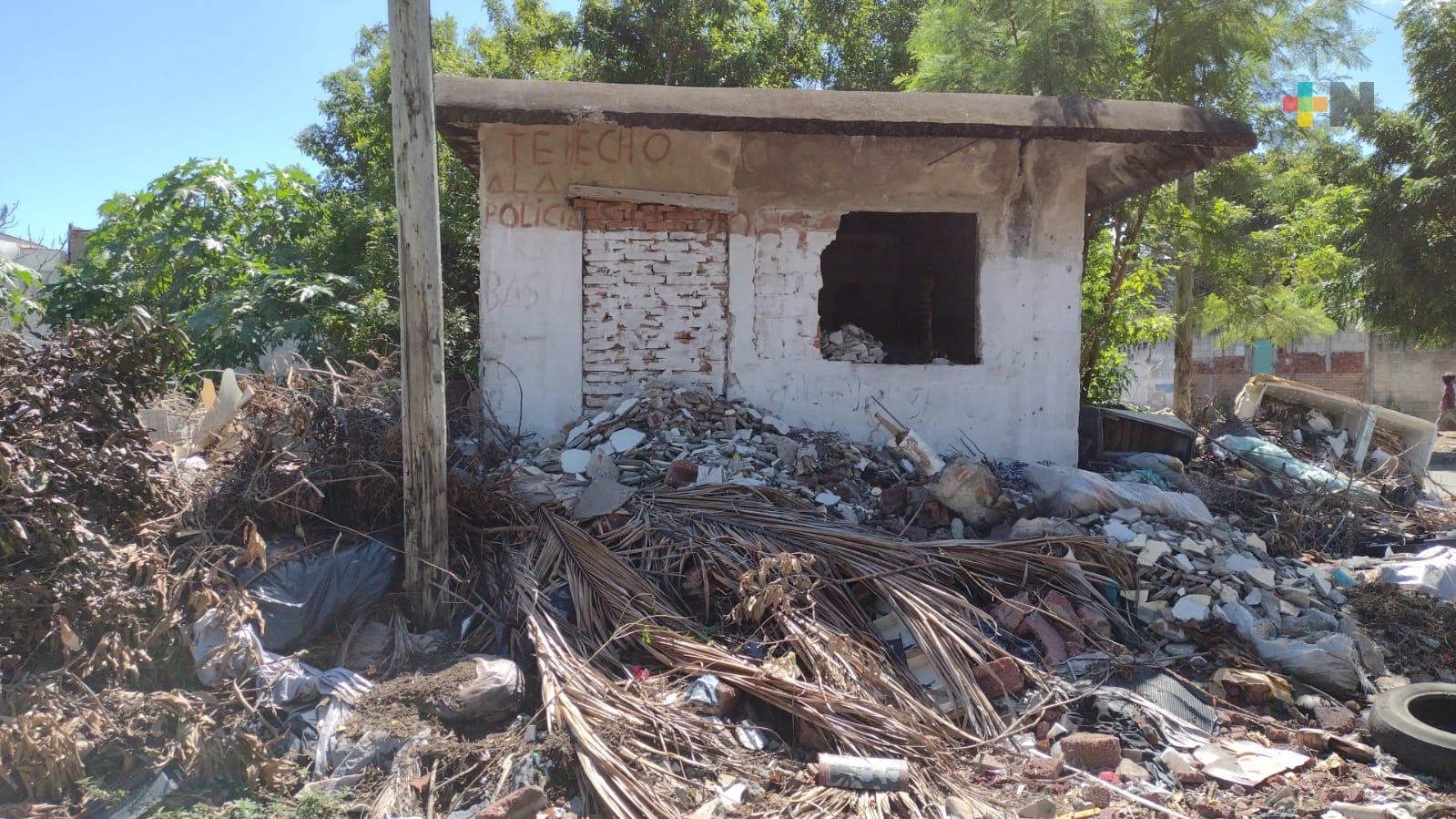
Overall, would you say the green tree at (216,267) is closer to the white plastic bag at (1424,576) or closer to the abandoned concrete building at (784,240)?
the abandoned concrete building at (784,240)

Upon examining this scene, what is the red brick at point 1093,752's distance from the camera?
12.4 feet

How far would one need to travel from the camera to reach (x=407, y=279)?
4.22 m

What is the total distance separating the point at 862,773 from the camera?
3.53m

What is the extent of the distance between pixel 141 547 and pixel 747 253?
429 centimetres

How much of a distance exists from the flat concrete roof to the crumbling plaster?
481 millimetres

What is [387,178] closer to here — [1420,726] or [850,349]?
[850,349]

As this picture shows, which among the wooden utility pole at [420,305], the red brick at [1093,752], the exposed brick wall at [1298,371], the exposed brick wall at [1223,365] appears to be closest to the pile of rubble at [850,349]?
the wooden utility pole at [420,305]

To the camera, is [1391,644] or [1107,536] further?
[1107,536]

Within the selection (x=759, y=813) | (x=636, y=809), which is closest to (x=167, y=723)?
(x=636, y=809)

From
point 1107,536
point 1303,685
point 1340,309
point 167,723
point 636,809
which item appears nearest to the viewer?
point 636,809

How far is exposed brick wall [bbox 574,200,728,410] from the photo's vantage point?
666 centimetres

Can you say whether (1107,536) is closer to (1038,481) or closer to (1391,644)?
(1038,481)

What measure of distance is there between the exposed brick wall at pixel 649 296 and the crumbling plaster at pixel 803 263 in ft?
0.35

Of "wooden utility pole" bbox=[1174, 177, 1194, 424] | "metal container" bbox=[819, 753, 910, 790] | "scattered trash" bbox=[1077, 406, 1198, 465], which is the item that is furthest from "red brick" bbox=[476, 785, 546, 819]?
"wooden utility pole" bbox=[1174, 177, 1194, 424]
